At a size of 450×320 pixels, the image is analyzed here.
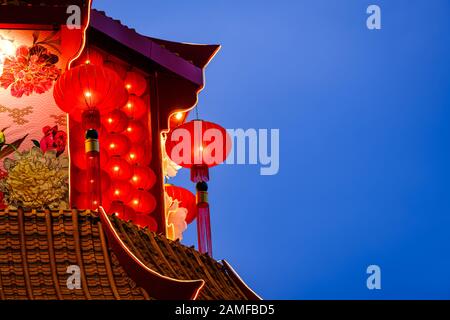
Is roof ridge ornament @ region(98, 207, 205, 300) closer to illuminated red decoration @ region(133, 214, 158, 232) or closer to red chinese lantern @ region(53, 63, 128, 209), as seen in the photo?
red chinese lantern @ region(53, 63, 128, 209)

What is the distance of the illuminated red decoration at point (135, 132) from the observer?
26.3m

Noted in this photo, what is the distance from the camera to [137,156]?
26312mm

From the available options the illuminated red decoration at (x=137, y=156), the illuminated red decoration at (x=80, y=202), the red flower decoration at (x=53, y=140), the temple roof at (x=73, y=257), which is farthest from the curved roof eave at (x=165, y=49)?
the temple roof at (x=73, y=257)

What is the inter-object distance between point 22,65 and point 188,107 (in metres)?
2.85

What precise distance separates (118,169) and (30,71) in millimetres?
1812

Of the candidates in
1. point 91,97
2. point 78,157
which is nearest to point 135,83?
point 91,97

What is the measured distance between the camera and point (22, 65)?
25.4 m

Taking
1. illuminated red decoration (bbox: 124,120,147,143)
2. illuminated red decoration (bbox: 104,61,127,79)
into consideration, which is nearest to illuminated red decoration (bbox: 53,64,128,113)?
illuminated red decoration (bbox: 104,61,127,79)

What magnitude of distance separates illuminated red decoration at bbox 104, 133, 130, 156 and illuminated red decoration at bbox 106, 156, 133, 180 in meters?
0.11

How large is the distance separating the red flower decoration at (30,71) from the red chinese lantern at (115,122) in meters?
1.02

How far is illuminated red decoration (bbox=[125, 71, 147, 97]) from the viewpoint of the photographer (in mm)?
26469
